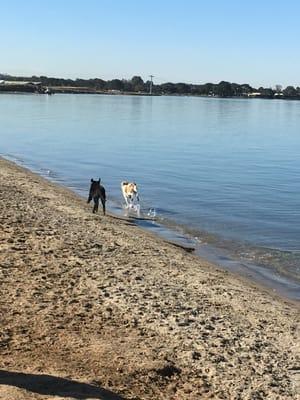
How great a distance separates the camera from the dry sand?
5.88 metres

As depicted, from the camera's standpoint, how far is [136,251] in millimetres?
11977

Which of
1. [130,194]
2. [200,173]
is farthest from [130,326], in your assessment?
[200,173]

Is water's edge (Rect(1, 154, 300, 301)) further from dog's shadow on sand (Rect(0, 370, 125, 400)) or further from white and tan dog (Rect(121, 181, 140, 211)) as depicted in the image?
dog's shadow on sand (Rect(0, 370, 125, 400))

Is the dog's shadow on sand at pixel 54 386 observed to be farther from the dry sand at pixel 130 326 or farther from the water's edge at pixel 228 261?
the water's edge at pixel 228 261

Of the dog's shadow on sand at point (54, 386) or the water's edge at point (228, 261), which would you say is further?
the water's edge at point (228, 261)

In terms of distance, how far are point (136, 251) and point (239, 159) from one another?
26.8 m

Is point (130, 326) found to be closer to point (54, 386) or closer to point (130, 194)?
point (54, 386)

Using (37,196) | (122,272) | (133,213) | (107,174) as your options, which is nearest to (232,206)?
(133,213)

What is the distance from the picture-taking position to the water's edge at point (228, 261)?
39.1ft

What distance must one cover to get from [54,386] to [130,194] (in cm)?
1482

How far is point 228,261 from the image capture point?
13852 mm

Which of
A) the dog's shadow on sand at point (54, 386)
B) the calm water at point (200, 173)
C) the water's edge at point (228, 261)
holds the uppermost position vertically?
the dog's shadow on sand at point (54, 386)

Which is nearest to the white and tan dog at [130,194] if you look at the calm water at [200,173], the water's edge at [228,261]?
the calm water at [200,173]

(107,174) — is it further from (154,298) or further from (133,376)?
(133,376)
